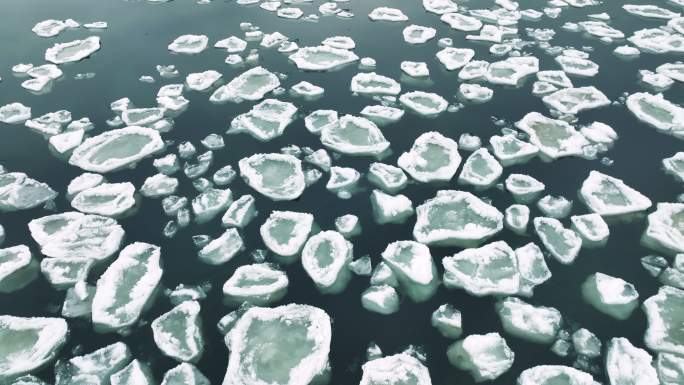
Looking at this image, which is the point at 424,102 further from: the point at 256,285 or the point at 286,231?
the point at 256,285

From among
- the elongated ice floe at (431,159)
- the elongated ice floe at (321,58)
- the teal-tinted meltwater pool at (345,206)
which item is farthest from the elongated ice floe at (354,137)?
the elongated ice floe at (321,58)

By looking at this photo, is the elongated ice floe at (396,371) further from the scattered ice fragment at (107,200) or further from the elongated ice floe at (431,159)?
the scattered ice fragment at (107,200)

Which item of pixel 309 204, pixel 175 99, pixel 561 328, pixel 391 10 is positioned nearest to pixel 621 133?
pixel 561 328

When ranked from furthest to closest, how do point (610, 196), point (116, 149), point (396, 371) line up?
point (116, 149)
point (610, 196)
point (396, 371)

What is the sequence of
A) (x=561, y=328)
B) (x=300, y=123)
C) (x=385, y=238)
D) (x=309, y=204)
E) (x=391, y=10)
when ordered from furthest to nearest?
(x=391, y=10) → (x=300, y=123) → (x=309, y=204) → (x=385, y=238) → (x=561, y=328)

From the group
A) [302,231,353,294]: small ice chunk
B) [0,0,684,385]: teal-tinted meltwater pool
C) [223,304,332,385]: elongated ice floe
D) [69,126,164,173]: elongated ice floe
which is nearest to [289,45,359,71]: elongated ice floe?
[0,0,684,385]: teal-tinted meltwater pool

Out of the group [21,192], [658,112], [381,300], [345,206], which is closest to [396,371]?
[381,300]

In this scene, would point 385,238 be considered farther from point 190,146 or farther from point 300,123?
point 190,146

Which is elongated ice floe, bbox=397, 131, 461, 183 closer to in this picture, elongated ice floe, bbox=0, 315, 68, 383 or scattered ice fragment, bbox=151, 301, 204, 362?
scattered ice fragment, bbox=151, 301, 204, 362
